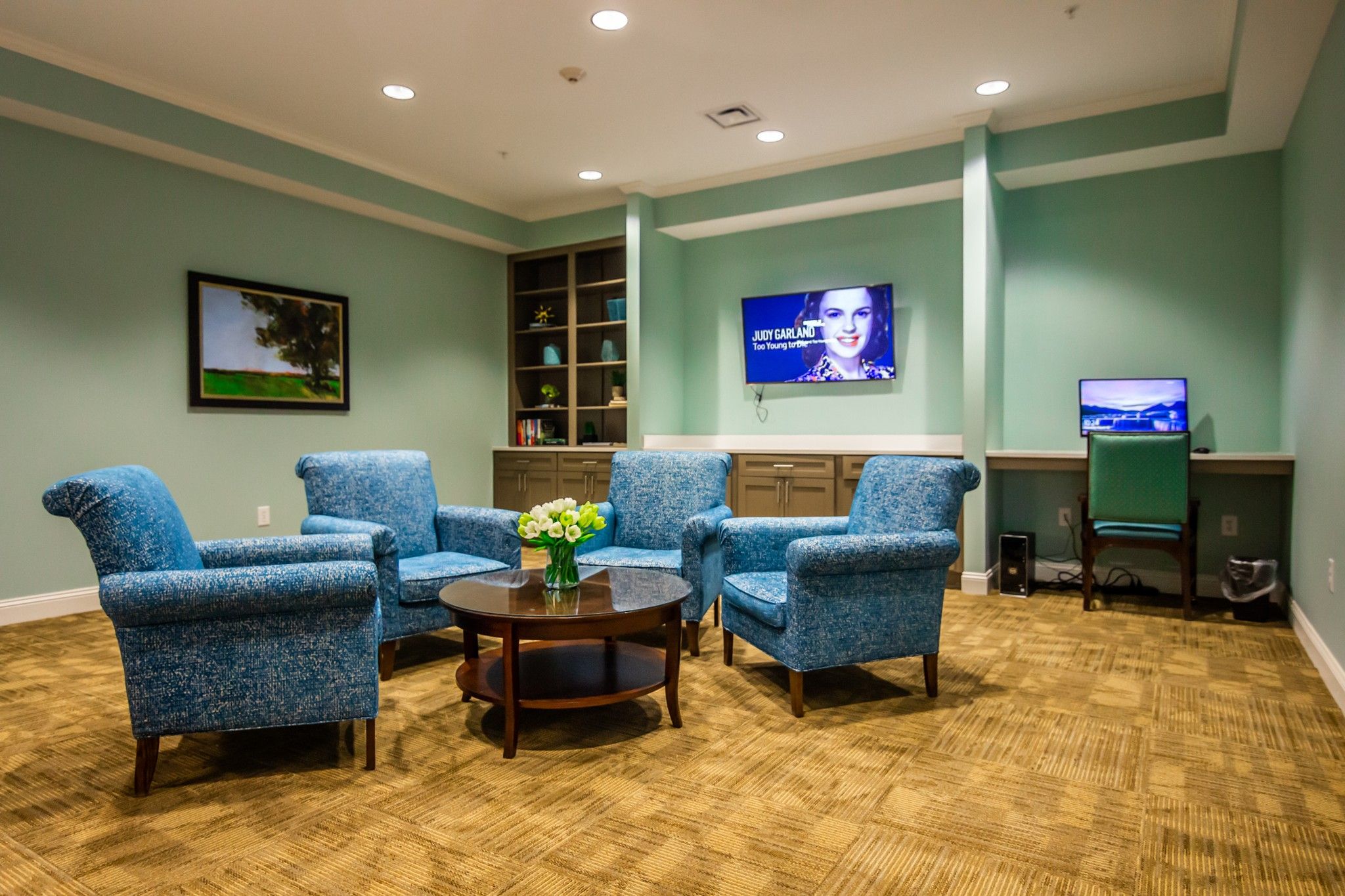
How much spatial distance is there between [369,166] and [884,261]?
11.4ft

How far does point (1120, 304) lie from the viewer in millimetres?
4758

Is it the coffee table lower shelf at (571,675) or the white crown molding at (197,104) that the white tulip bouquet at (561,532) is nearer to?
the coffee table lower shelf at (571,675)

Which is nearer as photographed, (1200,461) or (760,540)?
(760,540)

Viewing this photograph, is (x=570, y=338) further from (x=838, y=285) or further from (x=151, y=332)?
(x=151, y=332)

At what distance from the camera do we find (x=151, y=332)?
14.6 ft

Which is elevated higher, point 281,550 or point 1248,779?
point 281,550

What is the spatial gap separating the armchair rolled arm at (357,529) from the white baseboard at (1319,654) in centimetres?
331

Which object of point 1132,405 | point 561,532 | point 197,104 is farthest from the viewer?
point 1132,405

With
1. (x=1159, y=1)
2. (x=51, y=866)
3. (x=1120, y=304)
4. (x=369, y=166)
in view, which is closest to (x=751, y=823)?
(x=51, y=866)

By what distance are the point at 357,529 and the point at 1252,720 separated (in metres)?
3.19

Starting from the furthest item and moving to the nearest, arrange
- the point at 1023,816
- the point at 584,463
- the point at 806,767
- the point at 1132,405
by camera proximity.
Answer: the point at 584,463
the point at 1132,405
the point at 806,767
the point at 1023,816

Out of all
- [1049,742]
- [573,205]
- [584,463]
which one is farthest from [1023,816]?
[573,205]

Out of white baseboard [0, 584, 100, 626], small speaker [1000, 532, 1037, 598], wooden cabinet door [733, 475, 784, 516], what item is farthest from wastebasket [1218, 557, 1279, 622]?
white baseboard [0, 584, 100, 626]

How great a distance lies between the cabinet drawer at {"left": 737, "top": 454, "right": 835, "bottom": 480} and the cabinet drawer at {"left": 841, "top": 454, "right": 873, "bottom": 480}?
0.20 ft
